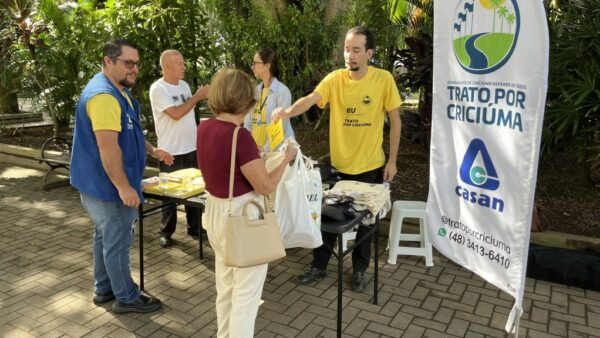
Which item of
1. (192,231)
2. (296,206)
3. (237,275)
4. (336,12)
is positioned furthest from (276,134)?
(336,12)

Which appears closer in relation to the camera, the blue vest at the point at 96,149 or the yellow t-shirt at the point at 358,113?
the blue vest at the point at 96,149

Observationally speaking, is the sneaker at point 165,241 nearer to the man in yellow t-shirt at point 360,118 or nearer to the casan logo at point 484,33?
the man in yellow t-shirt at point 360,118

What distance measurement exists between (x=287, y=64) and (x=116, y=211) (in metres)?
4.03

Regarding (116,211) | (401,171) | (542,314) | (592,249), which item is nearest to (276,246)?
(116,211)

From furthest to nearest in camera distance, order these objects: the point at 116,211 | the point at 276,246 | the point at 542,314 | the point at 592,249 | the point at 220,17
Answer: the point at 220,17 < the point at 592,249 < the point at 542,314 < the point at 116,211 < the point at 276,246

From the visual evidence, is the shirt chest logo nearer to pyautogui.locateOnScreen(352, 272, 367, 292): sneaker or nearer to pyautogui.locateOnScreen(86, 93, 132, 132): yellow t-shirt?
pyautogui.locateOnScreen(352, 272, 367, 292): sneaker

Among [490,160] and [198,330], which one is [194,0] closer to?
[198,330]

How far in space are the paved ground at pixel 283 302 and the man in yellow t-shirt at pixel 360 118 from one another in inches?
17.1

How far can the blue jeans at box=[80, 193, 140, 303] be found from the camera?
10.2 ft

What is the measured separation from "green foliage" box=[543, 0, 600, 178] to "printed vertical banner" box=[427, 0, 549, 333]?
2.46 metres

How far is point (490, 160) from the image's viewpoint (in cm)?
228

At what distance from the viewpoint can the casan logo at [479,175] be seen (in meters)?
2.28

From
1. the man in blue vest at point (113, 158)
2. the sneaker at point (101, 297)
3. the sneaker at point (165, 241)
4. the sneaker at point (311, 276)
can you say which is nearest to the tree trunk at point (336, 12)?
the sneaker at point (165, 241)

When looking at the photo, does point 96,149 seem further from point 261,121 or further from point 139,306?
point 261,121
